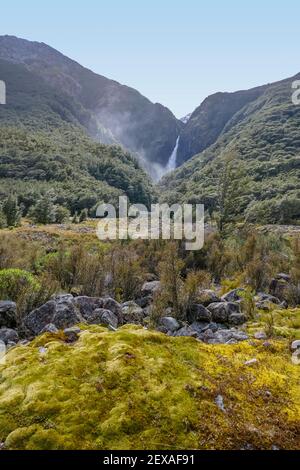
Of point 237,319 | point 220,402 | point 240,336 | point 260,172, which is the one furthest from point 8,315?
point 260,172

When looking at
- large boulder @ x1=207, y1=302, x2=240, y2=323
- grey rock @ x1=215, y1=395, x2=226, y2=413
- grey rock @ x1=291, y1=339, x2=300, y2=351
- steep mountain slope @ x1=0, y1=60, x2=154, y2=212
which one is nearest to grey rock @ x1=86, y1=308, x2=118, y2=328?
large boulder @ x1=207, y1=302, x2=240, y2=323

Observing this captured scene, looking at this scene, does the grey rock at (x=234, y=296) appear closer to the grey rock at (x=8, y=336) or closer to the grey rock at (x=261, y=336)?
the grey rock at (x=261, y=336)

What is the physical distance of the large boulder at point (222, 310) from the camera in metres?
10.4

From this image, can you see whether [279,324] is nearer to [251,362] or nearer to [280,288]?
[251,362]

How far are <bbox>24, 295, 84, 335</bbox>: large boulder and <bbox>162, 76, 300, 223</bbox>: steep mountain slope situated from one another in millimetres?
28877

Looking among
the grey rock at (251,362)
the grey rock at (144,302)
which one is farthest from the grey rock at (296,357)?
the grey rock at (144,302)

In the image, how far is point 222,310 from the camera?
10477 mm

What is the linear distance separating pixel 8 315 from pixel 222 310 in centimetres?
526

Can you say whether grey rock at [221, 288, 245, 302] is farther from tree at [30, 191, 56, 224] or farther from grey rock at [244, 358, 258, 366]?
tree at [30, 191, 56, 224]

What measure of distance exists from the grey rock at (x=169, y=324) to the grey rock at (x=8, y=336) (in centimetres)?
329

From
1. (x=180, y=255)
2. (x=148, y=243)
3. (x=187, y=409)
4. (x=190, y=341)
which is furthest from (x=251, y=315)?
(x=148, y=243)

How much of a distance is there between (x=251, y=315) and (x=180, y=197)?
11013 cm
